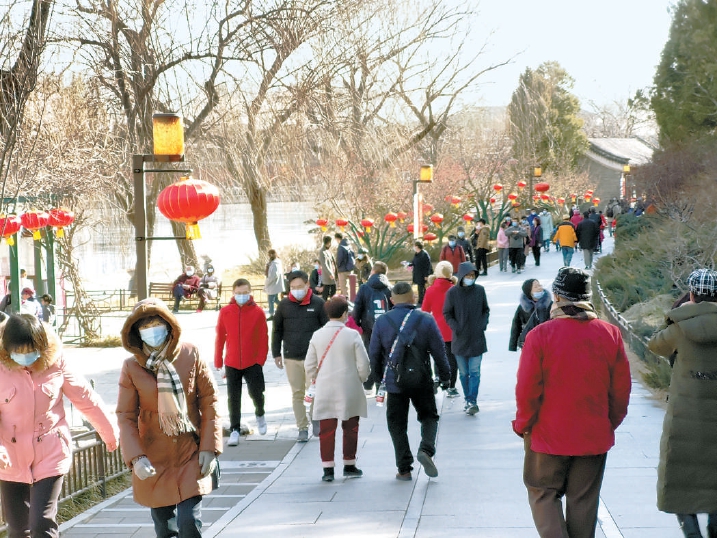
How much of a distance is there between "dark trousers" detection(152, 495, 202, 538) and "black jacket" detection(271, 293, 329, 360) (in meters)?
4.80

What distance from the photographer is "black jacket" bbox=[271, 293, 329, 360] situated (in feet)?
31.3

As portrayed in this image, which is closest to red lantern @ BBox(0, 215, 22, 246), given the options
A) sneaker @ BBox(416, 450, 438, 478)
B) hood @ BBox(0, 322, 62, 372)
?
sneaker @ BBox(416, 450, 438, 478)

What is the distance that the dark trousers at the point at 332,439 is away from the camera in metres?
7.65

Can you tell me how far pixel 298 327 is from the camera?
376 inches

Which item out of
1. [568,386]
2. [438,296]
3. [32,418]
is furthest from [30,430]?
[438,296]

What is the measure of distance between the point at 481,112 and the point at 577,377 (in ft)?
131

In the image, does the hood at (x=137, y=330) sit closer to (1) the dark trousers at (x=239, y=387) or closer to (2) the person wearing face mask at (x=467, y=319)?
(1) the dark trousers at (x=239, y=387)

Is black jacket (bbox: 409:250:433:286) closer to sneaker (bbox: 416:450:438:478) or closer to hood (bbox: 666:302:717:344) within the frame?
sneaker (bbox: 416:450:438:478)

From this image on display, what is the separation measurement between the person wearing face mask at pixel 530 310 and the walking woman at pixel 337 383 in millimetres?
2467

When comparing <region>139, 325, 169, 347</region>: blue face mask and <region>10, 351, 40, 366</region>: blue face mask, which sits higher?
<region>139, 325, 169, 347</region>: blue face mask

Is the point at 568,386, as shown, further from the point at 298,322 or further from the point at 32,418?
the point at 298,322

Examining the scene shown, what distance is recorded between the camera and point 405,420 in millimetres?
7418

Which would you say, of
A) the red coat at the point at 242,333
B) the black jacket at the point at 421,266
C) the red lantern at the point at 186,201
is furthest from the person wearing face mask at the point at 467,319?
the black jacket at the point at 421,266

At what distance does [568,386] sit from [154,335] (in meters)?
1.92
